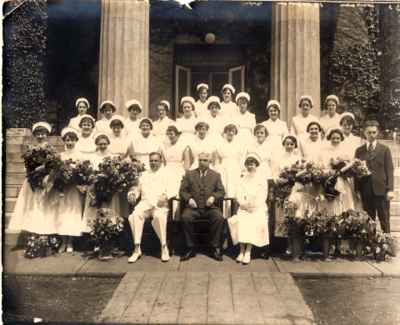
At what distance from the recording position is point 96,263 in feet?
19.0

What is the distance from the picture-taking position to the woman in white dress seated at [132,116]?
691 centimetres

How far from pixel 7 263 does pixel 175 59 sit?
257 inches

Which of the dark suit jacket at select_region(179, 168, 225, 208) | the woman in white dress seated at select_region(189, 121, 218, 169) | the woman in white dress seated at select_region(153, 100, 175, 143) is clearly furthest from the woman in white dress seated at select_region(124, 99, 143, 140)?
the dark suit jacket at select_region(179, 168, 225, 208)

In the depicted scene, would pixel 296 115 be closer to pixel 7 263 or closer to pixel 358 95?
pixel 358 95

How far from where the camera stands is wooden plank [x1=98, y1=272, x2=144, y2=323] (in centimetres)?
449

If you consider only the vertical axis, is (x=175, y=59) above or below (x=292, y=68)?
above

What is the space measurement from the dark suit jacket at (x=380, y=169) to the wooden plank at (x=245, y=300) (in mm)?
2164

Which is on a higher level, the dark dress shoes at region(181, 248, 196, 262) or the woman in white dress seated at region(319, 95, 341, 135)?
the woman in white dress seated at region(319, 95, 341, 135)

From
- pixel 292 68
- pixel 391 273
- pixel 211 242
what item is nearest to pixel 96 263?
pixel 211 242

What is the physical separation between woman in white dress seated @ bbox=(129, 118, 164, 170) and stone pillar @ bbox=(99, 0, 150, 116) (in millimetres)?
611

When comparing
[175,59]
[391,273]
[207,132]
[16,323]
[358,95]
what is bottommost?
[16,323]

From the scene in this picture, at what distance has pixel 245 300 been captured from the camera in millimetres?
4734

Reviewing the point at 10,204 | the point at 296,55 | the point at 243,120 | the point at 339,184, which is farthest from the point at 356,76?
the point at 10,204

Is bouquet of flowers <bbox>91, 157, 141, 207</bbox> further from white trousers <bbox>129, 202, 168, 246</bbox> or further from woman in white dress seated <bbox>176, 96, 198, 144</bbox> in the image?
woman in white dress seated <bbox>176, 96, 198, 144</bbox>
